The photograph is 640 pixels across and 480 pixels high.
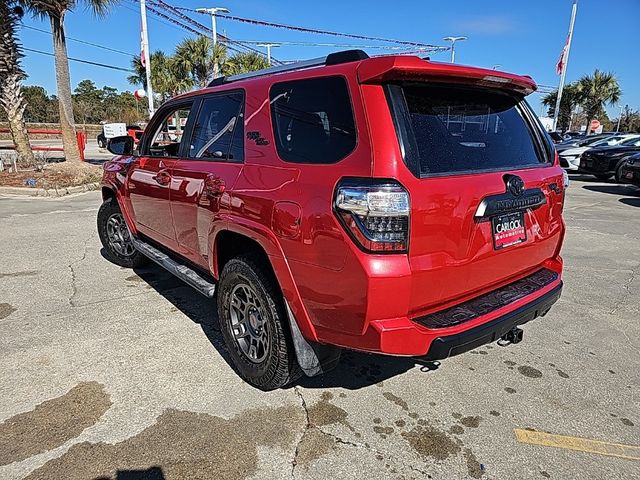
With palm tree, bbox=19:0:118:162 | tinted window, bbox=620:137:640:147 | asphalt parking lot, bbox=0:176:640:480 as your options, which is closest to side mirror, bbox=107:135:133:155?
asphalt parking lot, bbox=0:176:640:480

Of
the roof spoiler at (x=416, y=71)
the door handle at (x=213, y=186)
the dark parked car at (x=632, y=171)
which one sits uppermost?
the roof spoiler at (x=416, y=71)

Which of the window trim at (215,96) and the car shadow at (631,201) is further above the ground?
the window trim at (215,96)

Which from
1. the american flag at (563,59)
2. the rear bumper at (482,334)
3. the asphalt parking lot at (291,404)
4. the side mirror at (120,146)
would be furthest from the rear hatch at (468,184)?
the american flag at (563,59)

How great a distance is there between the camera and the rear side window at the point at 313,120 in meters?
2.21

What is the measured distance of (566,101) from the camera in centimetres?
4656

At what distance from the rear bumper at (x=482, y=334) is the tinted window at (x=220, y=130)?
5.38 ft

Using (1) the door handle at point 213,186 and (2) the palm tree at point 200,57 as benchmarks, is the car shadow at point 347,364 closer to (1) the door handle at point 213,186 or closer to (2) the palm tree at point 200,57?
(1) the door handle at point 213,186

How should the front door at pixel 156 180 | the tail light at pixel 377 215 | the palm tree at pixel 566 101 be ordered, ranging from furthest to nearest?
the palm tree at pixel 566 101 < the front door at pixel 156 180 < the tail light at pixel 377 215

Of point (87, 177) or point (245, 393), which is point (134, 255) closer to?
point (245, 393)

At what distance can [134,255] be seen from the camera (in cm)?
510

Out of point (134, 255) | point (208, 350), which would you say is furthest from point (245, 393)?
Result: point (134, 255)

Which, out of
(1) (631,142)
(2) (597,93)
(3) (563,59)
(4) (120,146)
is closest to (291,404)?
(4) (120,146)

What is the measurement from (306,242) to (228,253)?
3.49ft

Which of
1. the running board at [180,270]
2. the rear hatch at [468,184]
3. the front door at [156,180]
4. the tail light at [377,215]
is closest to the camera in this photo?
the tail light at [377,215]
